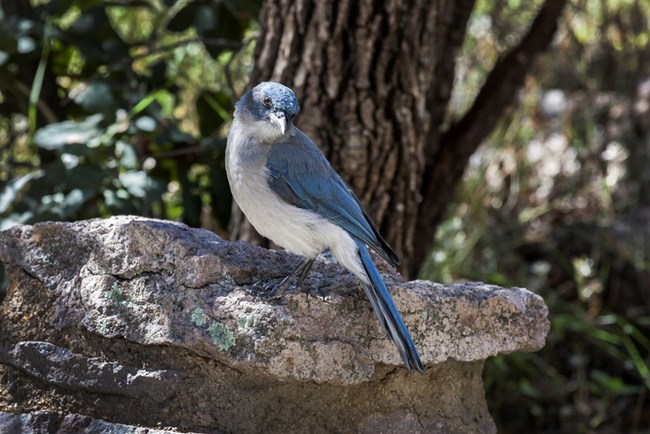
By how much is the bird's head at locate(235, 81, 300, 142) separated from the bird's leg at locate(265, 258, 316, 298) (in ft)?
1.53

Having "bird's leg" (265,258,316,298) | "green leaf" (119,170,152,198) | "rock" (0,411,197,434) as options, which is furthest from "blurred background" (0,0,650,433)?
"bird's leg" (265,258,316,298)

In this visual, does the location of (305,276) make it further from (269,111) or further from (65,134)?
(65,134)

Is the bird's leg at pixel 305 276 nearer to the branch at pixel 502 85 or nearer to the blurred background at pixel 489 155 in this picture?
the blurred background at pixel 489 155

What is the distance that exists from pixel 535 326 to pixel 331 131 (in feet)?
5.74

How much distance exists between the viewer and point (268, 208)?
328cm

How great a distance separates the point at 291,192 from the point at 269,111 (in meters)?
0.31

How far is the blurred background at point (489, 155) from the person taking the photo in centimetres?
517

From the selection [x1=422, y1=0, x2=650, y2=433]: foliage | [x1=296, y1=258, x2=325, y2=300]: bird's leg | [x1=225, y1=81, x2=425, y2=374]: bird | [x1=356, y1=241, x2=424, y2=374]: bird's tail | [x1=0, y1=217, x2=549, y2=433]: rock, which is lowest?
[x1=422, y1=0, x2=650, y2=433]: foliage

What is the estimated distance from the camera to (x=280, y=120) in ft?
10.7

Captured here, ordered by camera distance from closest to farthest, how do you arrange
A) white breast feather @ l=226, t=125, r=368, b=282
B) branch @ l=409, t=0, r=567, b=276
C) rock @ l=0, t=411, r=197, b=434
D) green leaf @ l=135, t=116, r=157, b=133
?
rock @ l=0, t=411, r=197, b=434 → white breast feather @ l=226, t=125, r=368, b=282 → green leaf @ l=135, t=116, r=157, b=133 → branch @ l=409, t=0, r=567, b=276

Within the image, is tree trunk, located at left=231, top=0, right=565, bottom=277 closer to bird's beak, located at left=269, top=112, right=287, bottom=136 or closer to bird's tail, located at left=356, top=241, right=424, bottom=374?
bird's beak, located at left=269, top=112, right=287, bottom=136

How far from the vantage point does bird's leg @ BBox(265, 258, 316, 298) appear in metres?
2.97

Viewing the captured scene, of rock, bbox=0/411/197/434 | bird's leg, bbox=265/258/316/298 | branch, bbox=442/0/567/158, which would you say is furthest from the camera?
branch, bbox=442/0/567/158

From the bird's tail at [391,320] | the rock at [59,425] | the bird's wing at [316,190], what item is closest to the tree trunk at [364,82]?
the bird's wing at [316,190]
